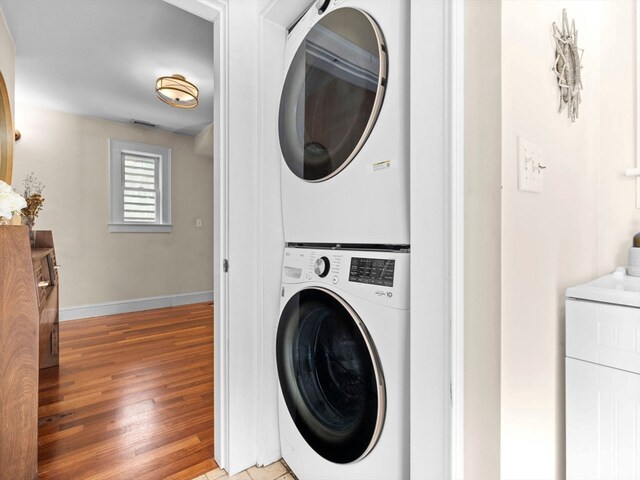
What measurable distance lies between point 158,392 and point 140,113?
2.96 meters

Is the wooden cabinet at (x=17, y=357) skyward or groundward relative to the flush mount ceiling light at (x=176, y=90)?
groundward

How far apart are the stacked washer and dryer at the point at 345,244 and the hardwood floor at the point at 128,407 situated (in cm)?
61

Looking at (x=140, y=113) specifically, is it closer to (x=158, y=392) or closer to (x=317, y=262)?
(x=158, y=392)

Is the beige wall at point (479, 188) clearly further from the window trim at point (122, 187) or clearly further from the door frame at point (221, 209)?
the window trim at point (122, 187)

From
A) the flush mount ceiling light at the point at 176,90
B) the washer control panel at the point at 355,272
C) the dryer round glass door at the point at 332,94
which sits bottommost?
the washer control panel at the point at 355,272

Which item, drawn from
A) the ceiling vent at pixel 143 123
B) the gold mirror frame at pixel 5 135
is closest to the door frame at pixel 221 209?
the gold mirror frame at pixel 5 135

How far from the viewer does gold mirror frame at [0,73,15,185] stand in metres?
1.93

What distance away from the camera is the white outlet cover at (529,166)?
705 millimetres

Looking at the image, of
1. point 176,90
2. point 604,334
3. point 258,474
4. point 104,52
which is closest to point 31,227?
point 104,52

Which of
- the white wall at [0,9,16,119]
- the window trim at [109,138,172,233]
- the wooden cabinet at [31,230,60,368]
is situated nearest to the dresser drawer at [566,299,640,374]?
the wooden cabinet at [31,230,60,368]

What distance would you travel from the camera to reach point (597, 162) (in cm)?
111

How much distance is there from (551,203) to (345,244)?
0.58 metres

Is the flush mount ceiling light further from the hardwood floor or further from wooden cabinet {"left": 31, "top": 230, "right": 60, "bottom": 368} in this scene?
the hardwood floor

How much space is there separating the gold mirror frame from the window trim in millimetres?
1760
